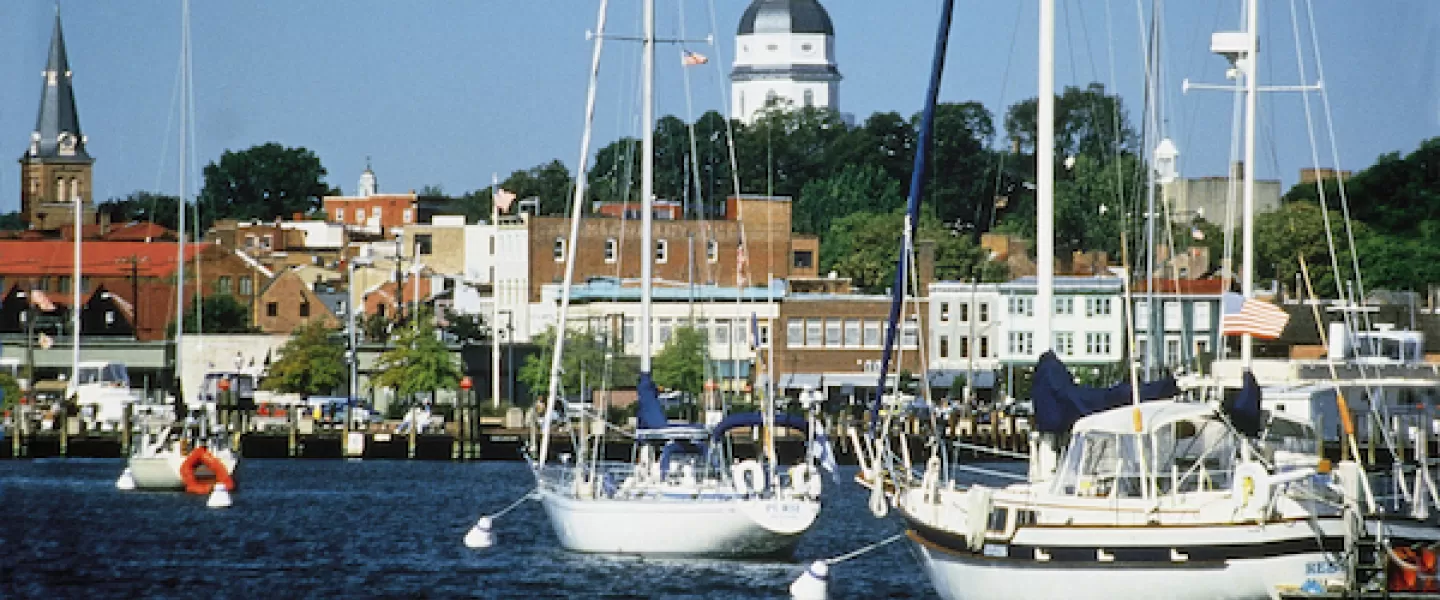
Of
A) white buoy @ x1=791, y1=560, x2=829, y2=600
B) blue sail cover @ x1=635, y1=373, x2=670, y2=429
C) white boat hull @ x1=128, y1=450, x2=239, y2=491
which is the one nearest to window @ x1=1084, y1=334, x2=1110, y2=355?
white boat hull @ x1=128, y1=450, x2=239, y2=491

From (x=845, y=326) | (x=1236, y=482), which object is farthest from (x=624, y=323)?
(x=1236, y=482)

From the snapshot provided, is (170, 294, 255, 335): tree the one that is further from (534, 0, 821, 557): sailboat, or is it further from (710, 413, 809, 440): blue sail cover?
(710, 413, 809, 440): blue sail cover

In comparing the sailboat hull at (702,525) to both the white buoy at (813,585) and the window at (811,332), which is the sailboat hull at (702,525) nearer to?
the white buoy at (813,585)

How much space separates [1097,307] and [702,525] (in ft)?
273

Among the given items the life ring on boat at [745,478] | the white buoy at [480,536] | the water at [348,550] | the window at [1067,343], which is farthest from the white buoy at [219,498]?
the window at [1067,343]

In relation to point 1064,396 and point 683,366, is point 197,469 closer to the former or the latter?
point 683,366

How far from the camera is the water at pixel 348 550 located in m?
47.6

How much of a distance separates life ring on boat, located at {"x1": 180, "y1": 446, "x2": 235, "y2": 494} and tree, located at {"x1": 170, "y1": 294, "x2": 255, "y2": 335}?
64.9 metres

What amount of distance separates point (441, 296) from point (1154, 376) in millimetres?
71304

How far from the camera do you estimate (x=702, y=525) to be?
48094 mm

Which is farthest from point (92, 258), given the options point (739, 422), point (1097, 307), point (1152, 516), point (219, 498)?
point (1152, 516)

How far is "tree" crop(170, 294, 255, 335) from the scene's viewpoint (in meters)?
140

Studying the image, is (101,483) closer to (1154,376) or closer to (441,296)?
(1154,376)

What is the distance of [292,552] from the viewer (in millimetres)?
55781
